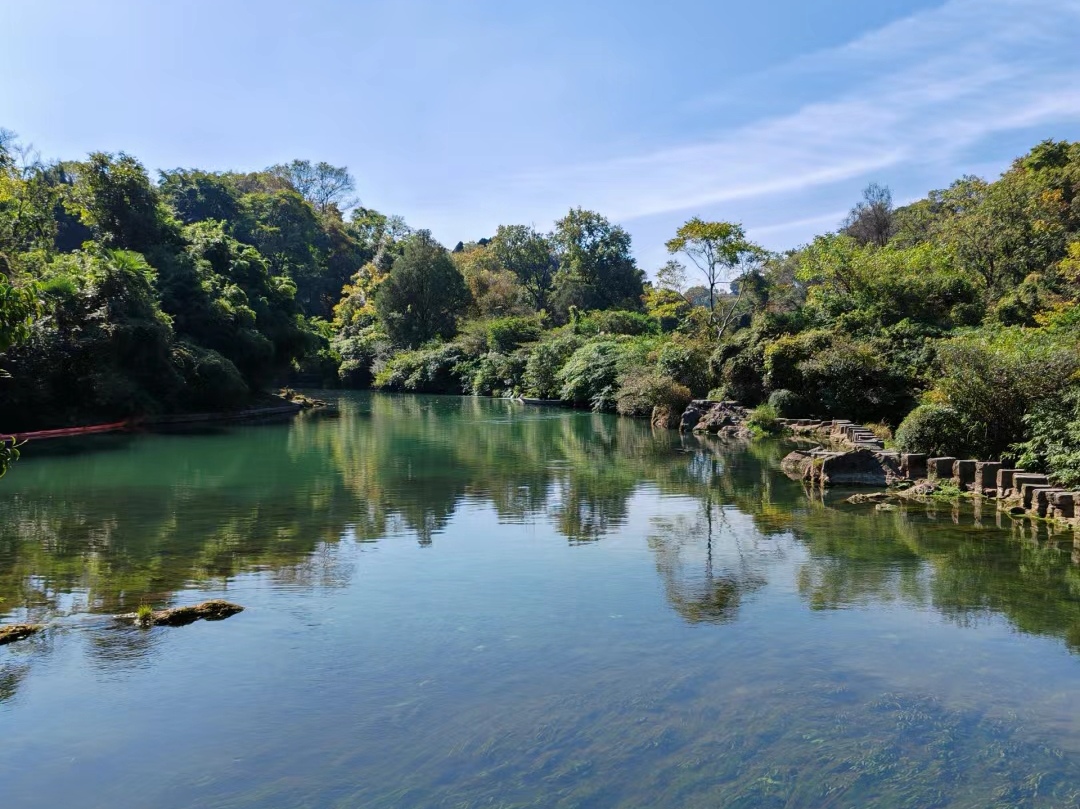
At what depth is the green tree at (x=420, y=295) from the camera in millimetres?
61312

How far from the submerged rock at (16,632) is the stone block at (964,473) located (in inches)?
535

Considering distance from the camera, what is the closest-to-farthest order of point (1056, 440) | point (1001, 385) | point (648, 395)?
1. point (1056, 440)
2. point (1001, 385)
3. point (648, 395)

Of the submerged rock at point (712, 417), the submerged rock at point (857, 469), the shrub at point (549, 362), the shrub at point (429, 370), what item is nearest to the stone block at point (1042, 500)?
the submerged rock at point (857, 469)

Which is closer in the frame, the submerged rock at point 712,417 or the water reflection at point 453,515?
the water reflection at point 453,515

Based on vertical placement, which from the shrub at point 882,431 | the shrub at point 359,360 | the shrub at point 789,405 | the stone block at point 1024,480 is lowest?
the stone block at point 1024,480

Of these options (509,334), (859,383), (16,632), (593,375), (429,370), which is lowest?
(16,632)

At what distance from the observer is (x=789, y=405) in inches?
1043

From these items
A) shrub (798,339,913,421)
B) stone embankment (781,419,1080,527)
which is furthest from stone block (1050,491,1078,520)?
shrub (798,339,913,421)

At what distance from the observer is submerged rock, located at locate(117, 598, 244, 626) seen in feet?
25.9

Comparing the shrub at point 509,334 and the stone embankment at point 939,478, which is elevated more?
the shrub at point 509,334

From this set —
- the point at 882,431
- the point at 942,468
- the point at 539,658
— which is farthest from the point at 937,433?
the point at 539,658

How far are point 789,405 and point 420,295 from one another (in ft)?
130

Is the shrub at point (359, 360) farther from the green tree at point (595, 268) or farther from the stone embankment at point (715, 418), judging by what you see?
the stone embankment at point (715, 418)

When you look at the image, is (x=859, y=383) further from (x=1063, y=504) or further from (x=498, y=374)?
(x=498, y=374)
